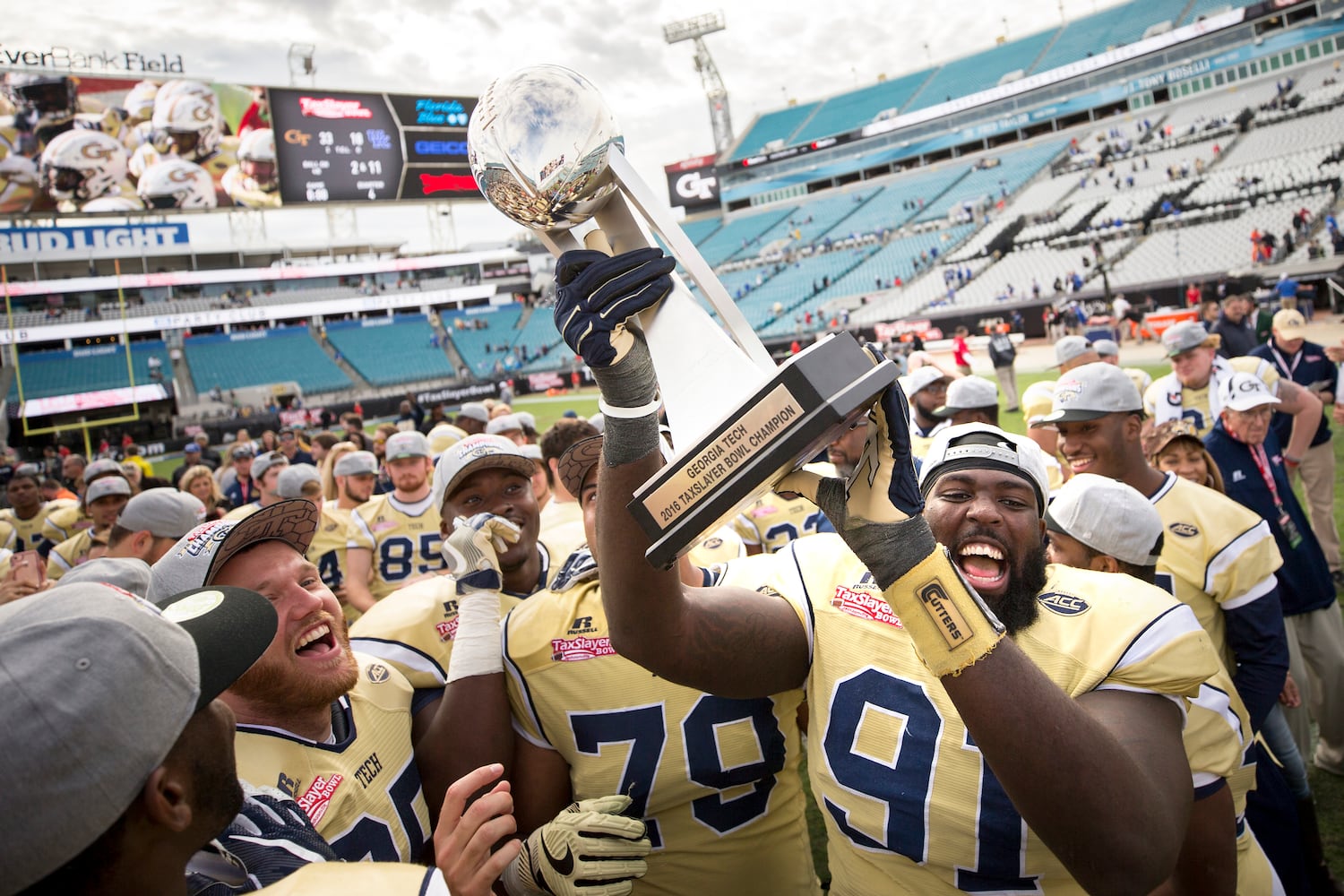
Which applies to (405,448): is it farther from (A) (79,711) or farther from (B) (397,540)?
(A) (79,711)

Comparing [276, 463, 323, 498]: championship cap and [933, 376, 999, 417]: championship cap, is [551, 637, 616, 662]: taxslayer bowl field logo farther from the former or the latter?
[276, 463, 323, 498]: championship cap

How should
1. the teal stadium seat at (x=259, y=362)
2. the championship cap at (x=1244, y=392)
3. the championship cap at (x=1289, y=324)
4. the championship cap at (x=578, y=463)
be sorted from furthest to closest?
the teal stadium seat at (x=259, y=362)
the championship cap at (x=1289, y=324)
the championship cap at (x=1244, y=392)
the championship cap at (x=578, y=463)

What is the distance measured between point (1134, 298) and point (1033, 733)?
2561 cm

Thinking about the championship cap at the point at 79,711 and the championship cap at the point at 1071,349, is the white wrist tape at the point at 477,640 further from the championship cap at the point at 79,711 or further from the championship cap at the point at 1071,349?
the championship cap at the point at 1071,349

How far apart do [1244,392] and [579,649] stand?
3584 mm

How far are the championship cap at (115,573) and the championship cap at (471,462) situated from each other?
940 mm

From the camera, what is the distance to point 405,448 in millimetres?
5387

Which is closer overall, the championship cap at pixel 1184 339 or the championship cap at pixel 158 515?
the championship cap at pixel 158 515

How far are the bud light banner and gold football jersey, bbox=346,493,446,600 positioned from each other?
47538 millimetres

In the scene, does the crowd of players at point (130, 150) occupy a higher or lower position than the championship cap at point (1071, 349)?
higher

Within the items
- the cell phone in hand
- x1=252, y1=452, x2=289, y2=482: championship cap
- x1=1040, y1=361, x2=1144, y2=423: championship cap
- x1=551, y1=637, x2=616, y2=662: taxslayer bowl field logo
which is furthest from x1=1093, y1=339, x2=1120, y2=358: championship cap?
the cell phone in hand

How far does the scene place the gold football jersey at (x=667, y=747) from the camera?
7.02 feet

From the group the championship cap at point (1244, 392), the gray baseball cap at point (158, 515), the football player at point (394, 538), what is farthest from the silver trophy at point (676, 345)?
the football player at point (394, 538)

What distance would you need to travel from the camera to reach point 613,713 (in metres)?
2.16
